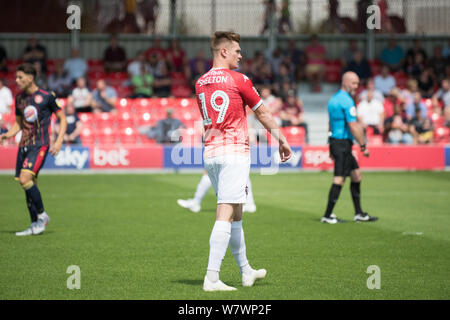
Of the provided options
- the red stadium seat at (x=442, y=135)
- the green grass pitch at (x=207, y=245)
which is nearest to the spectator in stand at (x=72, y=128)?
the green grass pitch at (x=207, y=245)

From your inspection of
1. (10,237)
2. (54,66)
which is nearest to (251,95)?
(10,237)

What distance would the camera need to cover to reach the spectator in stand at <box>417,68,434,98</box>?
85.6 ft

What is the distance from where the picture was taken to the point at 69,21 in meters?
27.8

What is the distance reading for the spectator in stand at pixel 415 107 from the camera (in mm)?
23422

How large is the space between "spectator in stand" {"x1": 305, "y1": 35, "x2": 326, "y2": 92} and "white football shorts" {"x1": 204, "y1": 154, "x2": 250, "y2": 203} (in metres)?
21.7

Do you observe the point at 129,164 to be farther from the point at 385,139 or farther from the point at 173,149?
the point at 385,139

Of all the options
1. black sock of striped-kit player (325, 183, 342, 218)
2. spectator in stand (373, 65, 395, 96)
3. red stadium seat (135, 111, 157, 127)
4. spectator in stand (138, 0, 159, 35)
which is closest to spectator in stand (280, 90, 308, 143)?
spectator in stand (373, 65, 395, 96)

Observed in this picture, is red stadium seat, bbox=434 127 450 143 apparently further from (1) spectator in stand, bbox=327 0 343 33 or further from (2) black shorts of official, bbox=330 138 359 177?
(2) black shorts of official, bbox=330 138 359 177

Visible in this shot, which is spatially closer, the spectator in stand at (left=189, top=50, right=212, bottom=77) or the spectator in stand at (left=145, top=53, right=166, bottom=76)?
the spectator in stand at (left=145, top=53, right=166, bottom=76)

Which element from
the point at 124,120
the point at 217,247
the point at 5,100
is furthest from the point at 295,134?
the point at 217,247

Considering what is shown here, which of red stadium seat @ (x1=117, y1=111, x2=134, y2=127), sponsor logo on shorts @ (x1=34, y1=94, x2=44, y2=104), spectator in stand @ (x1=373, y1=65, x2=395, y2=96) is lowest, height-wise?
red stadium seat @ (x1=117, y1=111, x2=134, y2=127)

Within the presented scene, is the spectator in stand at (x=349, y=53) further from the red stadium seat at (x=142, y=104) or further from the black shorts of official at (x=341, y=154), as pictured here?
the black shorts of official at (x=341, y=154)

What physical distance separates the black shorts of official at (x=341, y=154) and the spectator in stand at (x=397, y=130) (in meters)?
11.7
